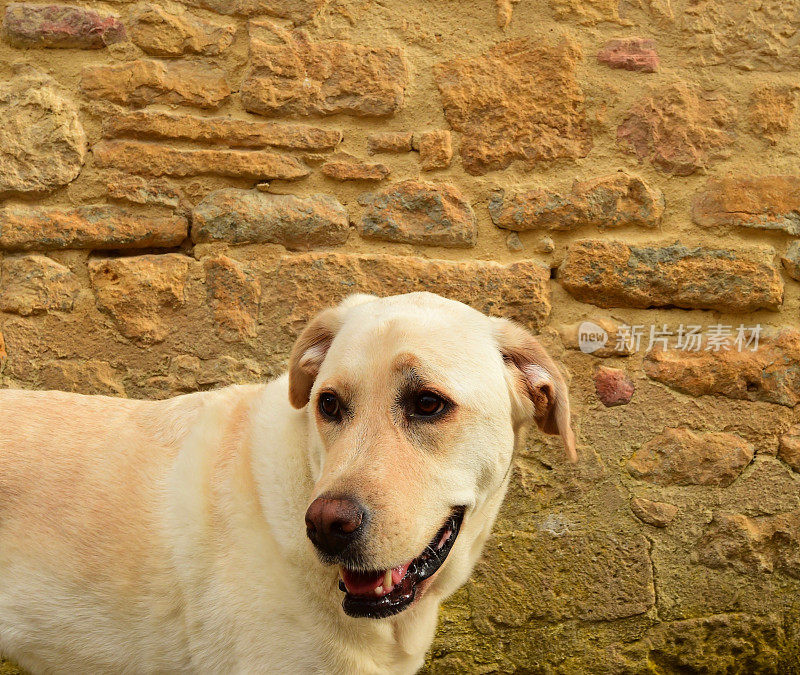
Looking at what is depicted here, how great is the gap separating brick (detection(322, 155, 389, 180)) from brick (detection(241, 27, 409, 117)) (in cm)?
21

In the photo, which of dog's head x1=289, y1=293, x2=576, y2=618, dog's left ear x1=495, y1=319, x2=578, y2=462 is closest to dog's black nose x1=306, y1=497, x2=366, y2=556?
dog's head x1=289, y1=293, x2=576, y2=618

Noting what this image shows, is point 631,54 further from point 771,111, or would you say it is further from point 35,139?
point 35,139

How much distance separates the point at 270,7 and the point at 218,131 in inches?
23.0

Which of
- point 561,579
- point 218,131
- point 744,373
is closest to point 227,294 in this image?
point 218,131

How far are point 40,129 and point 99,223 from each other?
0.45 metres

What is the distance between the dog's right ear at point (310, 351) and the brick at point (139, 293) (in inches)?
37.6

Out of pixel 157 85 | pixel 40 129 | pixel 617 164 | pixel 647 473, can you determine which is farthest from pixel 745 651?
pixel 40 129

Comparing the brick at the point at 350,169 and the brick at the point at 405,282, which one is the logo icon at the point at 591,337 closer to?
Result: the brick at the point at 405,282

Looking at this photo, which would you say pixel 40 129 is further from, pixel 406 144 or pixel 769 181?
pixel 769 181

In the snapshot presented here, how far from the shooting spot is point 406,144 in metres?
3.04

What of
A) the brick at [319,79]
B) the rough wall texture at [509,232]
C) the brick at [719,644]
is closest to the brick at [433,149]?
the rough wall texture at [509,232]

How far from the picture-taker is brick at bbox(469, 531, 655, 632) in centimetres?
296

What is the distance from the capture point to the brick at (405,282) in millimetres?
2992

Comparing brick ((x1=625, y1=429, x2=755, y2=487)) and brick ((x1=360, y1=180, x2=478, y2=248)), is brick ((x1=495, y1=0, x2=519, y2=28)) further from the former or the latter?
brick ((x1=625, y1=429, x2=755, y2=487))
